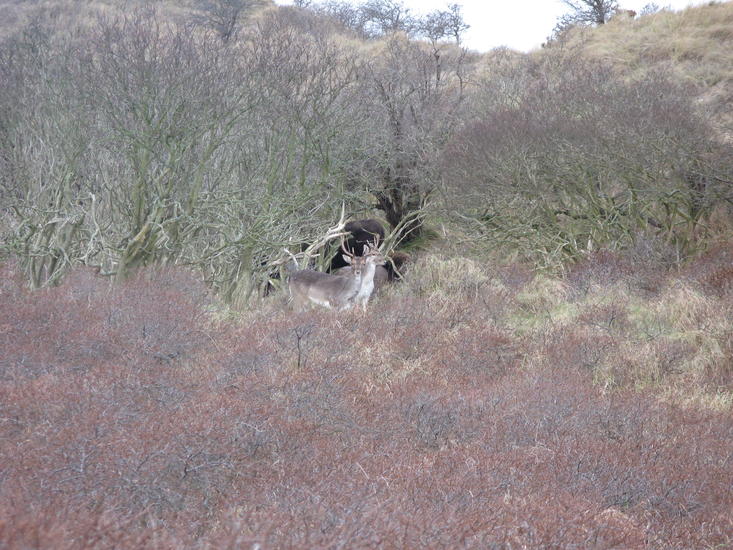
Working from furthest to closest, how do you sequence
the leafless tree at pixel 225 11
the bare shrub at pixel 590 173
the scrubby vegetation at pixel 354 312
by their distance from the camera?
the leafless tree at pixel 225 11, the bare shrub at pixel 590 173, the scrubby vegetation at pixel 354 312

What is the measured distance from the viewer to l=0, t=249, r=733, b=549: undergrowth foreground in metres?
4.50

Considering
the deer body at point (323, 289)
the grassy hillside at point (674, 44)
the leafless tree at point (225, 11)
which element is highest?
the grassy hillside at point (674, 44)

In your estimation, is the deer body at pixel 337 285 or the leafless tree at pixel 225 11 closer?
the deer body at pixel 337 285

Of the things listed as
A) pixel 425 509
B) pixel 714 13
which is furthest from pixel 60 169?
pixel 714 13

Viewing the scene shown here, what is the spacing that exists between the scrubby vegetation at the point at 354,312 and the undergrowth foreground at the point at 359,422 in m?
0.04

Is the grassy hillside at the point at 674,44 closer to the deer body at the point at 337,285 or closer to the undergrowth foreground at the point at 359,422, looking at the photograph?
the deer body at the point at 337,285

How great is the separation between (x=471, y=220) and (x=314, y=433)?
42.1ft

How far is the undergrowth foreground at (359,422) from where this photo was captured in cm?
450

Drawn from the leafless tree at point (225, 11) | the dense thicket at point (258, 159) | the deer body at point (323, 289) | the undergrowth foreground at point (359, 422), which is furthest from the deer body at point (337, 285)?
the leafless tree at point (225, 11)

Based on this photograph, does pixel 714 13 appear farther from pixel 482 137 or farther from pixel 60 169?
pixel 60 169

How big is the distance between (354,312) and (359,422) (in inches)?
210

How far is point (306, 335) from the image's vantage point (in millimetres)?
10062

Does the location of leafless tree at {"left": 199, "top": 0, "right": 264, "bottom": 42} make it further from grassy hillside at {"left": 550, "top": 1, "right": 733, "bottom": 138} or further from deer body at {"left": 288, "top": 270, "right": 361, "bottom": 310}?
deer body at {"left": 288, "top": 270, "right": 361, "bottom": 310}

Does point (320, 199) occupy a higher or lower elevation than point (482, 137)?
lower
